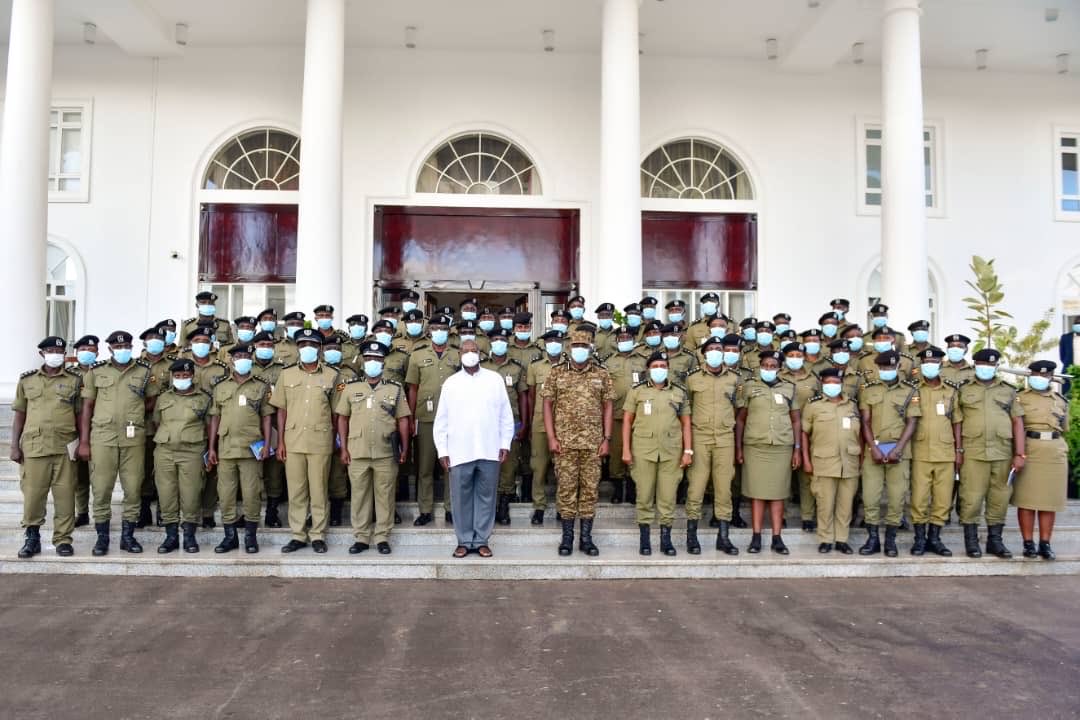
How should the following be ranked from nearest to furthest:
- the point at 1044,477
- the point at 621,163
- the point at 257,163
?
the point at 1044,477 → the point at 621,163 → the point at 257,163

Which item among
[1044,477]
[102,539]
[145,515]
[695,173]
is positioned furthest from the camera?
[695,173]

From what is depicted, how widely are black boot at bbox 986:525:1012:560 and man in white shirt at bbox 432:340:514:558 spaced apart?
403 centimetres

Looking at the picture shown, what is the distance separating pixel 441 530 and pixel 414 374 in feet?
4.71

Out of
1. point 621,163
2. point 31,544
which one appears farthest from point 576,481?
point 621,163

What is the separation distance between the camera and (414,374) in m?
6.63

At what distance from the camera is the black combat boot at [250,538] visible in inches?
225

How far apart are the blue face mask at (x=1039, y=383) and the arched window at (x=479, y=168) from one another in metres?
8.19

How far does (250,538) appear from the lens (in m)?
5.72

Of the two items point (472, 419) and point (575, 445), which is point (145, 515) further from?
point (575, 445)

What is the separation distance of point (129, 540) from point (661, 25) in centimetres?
1024

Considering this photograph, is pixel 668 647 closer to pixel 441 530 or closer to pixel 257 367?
pixel 441 530

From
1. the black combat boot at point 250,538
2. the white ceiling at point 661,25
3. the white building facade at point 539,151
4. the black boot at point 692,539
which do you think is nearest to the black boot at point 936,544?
the black boot at point 692,539

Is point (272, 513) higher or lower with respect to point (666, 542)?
higher

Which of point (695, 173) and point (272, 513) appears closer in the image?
point (272, 513)
